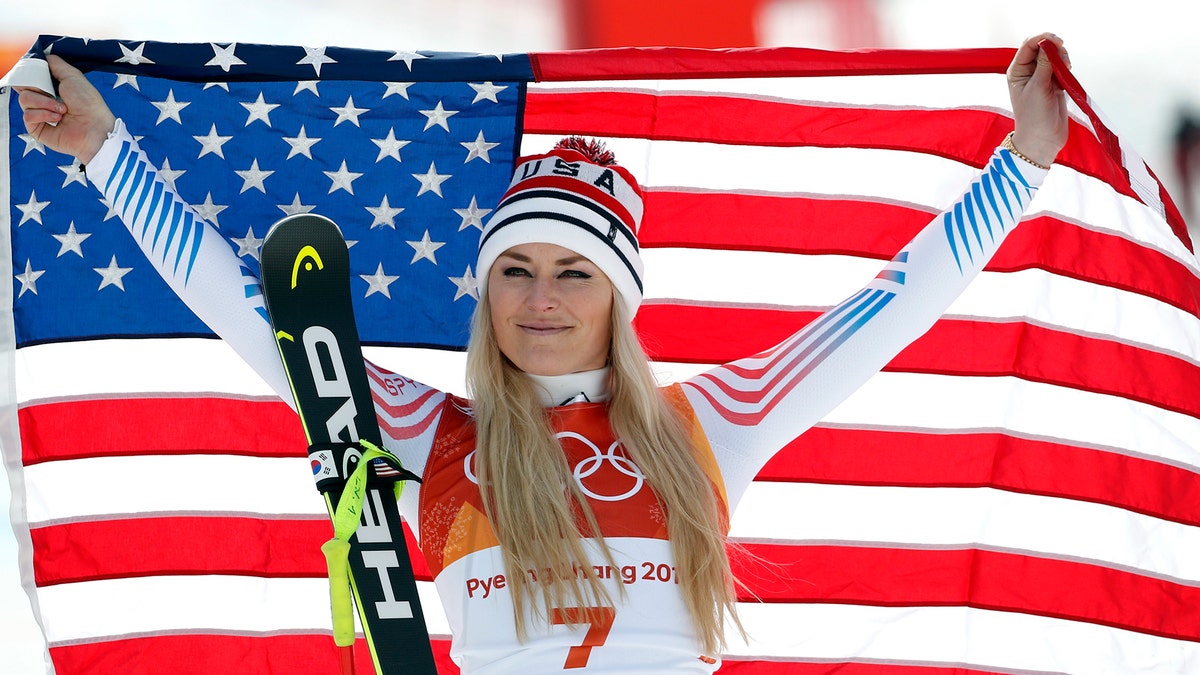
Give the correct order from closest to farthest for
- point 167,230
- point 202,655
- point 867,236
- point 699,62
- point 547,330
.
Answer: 1. point 547,330
2. point 167,230
3. point 699,62
4. point 202,655
5. point 867,236

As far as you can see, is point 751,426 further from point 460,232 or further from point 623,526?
point 460,232

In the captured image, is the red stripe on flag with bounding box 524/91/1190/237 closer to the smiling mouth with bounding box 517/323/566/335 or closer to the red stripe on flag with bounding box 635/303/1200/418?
the red stripe on flag with bounding box 635/303/1200/418

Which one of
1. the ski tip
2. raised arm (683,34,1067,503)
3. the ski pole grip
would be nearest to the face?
raised arm (683,34,1067,503)

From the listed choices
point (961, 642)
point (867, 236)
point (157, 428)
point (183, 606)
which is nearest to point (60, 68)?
point (157, 428)

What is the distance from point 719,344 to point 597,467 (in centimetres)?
89

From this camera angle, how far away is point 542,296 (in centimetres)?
228

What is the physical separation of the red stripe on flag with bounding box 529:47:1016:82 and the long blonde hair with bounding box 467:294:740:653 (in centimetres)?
72

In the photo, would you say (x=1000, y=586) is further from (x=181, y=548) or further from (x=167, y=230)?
(x=167, y=230)

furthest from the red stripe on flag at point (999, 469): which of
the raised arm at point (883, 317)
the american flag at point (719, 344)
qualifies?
the raised arm at point (883, 317)

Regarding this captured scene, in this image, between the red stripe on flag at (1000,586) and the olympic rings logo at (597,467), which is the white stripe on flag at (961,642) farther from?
the olympic rings logo at (597,467)

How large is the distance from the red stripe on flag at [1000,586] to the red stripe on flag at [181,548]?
1.04m

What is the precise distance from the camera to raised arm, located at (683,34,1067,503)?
7.89ft

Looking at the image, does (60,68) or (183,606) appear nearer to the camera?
(60,68)

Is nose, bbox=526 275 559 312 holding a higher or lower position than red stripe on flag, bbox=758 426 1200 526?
higher
